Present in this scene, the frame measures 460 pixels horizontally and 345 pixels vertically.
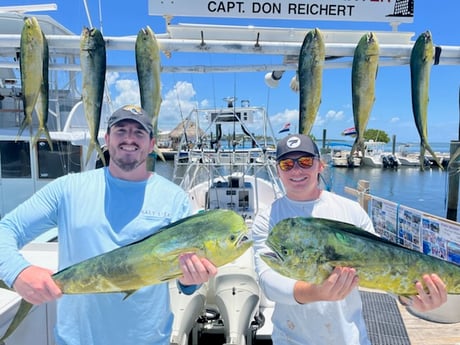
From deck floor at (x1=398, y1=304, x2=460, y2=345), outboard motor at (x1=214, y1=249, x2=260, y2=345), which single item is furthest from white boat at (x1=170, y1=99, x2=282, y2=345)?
deck floor at (x1=398, y1=304, x2=460, y2=345)

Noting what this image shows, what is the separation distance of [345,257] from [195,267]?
0.60 meters

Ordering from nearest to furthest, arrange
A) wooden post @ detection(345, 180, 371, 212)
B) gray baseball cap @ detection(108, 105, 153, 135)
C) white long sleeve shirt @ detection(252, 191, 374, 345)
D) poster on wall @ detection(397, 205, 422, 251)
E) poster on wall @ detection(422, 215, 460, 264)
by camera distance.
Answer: white long sleeve shirt @ detection(252, 191, 374, 345) → gray baseball cap @ detection(108, 105, 153, 135) → poster on wall @ detection(422, 215, 460, 264) → poster on wall @ detection(397, 205, 422, 251) → wooden post @ detection(345, 180, 371, 212)

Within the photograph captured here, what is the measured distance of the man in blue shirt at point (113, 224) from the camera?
1931 millimetres

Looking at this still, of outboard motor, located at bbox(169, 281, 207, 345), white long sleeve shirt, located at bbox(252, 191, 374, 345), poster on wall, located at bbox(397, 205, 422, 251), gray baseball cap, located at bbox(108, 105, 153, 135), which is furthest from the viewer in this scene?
poster on wall, located at bbox(397, 205, 422, 251)

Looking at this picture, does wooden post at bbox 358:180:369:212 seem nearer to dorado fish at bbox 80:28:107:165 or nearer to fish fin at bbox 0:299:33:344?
dorado fish at bbox 80:28:107:165

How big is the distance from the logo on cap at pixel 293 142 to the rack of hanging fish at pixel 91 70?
777 millimetres

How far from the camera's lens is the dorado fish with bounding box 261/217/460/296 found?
1547mm

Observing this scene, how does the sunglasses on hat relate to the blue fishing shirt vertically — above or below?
above

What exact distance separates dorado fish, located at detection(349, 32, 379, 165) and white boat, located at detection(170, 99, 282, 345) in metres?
2.05

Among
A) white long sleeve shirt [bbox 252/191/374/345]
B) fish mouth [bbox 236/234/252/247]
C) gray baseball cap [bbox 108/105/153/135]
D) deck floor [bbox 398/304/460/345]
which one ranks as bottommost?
deck floor [bbox 398/304/460/345]

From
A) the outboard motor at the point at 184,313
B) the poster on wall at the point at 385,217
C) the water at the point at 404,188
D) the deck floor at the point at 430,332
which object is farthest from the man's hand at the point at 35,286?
the water at the point at 404,188

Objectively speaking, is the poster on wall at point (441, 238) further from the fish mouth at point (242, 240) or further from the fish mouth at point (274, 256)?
→ the fish mouth at point (242, 240)

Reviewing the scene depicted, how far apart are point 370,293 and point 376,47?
12.3 feet

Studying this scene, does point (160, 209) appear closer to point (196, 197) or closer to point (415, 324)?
point (415, 324)
